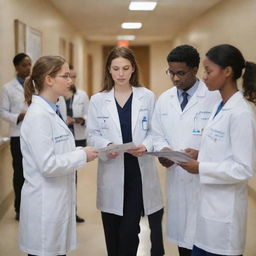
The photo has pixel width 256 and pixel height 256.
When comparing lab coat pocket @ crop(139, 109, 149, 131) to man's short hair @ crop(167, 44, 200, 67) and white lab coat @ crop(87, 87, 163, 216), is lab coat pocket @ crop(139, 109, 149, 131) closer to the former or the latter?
white lab coat @ crop(87, 87, 163, 216)

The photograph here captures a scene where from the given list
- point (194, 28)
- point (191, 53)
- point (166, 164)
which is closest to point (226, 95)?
point (191, 53)

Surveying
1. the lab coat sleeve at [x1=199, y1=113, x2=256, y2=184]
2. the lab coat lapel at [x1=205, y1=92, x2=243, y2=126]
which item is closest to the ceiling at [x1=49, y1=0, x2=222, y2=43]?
the lab coat lapel at [x1=205, y1=92, x2=243, y2=126]

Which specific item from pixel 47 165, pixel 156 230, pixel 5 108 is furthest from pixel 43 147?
pixel 5 108

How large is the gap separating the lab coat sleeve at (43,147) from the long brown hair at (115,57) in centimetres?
79

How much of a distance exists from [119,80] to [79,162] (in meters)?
0.71

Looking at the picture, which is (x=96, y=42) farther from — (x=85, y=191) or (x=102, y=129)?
(x=102, y=129)

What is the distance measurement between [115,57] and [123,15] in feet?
19.5

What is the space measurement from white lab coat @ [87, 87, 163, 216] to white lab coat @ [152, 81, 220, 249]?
14 cm

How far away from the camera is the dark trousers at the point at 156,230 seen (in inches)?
108

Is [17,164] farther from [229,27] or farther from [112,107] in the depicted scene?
[229,27]

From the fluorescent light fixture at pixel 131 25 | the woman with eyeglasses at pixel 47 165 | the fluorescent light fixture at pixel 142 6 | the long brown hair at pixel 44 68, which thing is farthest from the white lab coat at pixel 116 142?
the fluorescent light fixture at pixel 131 25

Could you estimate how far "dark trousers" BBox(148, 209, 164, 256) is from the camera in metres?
2.75

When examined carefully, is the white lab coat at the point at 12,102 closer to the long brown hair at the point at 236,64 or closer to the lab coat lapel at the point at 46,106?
the lab coat lapel at the point at 46,106

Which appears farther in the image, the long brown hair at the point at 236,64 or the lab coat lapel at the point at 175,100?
the lab coat lapel at the point at 175,100
